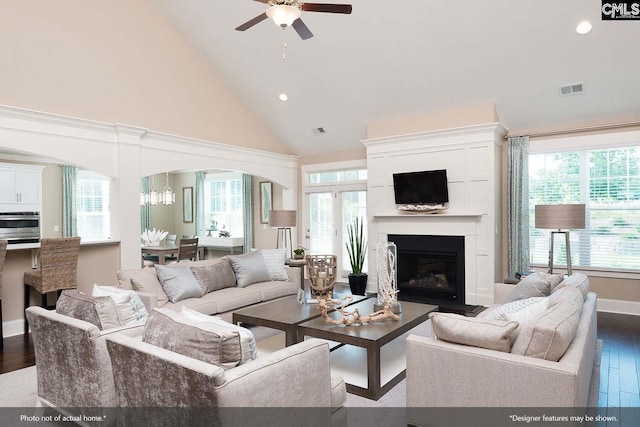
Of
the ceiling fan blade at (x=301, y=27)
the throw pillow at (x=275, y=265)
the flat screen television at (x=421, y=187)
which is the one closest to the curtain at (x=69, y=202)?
the throw pillow at (x=275, y=265)

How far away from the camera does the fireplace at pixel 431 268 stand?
6.12 meters

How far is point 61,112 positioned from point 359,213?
16.1 feet

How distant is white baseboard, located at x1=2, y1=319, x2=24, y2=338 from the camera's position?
4.60 meters

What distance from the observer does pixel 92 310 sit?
2.46 metres

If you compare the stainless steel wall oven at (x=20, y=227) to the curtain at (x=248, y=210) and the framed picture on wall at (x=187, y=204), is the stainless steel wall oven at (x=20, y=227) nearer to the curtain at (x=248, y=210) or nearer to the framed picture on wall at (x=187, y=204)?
the framed picture on wall at (x=187, y=204)

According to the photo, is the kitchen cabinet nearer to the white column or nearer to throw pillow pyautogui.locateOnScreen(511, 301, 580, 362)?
the white column

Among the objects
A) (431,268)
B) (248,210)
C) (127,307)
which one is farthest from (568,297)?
(248,210)

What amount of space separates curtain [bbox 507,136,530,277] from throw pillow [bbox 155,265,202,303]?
4.50m

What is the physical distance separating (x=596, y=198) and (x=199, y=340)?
19.2 feet

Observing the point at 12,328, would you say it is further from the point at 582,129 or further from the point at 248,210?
the point at 582,129

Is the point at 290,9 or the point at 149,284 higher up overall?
the point at 290,9

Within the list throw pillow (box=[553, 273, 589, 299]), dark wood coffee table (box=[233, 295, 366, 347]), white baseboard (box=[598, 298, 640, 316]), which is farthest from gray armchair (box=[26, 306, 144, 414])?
white baseboard (box=[598, 298, 640, 316])

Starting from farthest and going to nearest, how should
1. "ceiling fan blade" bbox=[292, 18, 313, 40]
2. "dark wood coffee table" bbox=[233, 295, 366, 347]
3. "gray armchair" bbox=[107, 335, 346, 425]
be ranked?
1. "ceiling fan blade" bbox=[292, 18, 313, 40]
2. "dark wood coffee table" bbox=[233, 295, 366, 347]
3. "gray armchair" bbox=[107, 335, 346, 425]

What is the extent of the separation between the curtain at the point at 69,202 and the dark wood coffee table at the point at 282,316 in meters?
6.28
